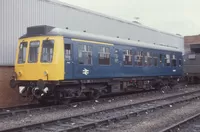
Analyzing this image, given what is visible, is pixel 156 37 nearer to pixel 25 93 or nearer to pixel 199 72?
pixel 199 72

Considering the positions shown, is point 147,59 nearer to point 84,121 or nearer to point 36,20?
point 36,20

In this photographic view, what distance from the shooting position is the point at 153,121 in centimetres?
1062

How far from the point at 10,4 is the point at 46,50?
11.7ft

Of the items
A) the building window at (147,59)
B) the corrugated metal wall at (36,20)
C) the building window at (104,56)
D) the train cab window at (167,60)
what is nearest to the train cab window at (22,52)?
the corrugated metal wall at (36,20)

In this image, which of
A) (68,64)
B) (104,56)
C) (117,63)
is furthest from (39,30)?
(117,63)

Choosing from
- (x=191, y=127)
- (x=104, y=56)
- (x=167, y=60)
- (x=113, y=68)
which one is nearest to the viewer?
(x=191, y=127)

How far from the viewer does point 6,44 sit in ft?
50.2

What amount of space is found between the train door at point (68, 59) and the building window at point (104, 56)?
2.25m

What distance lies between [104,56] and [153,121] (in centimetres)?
608

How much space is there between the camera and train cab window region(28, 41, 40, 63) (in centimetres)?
1388

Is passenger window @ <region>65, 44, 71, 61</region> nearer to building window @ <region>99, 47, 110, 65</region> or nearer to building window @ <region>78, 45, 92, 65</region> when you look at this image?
building window @ <region>78, 45, 92, 65</region>

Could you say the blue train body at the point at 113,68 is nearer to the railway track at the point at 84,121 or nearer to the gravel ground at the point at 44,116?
the gravel ground at the point at 44,116

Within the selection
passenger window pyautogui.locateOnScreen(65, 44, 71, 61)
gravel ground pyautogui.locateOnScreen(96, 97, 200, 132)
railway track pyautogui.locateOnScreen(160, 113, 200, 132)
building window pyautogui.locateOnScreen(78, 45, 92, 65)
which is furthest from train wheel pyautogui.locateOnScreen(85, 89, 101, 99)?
railway track pyautogui.locateOnScreen(160, 113, 200, 132)

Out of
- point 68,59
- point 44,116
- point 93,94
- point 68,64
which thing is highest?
point 68,59
